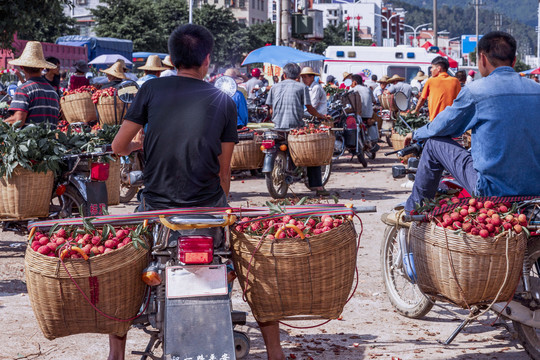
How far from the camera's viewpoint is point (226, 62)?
3492 inches

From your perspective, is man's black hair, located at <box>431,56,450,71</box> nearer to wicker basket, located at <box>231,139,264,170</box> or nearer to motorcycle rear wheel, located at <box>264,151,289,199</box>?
motorcycle rear wheel, located at <box>264,151,289,199</box>

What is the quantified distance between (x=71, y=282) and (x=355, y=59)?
107 ft

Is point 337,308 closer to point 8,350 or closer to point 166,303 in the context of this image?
point 166,303

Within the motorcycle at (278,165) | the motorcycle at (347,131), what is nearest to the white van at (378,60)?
the motorcycle at (347,131)

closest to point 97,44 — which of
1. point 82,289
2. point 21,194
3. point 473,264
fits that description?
point 21,194

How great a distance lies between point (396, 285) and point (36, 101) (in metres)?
4.61

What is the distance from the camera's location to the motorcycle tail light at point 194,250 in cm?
402

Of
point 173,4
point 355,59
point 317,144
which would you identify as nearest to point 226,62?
point 173,4

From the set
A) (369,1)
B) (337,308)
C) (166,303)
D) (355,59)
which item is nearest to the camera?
(166,303)

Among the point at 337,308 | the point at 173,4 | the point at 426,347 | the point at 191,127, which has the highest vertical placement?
the point at 173,4

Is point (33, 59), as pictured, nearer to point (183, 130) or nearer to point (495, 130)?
point (183, 130)

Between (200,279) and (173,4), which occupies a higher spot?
(173,4)

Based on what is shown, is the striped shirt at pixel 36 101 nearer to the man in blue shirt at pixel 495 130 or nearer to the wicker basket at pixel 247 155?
the wicker basket at pixel 247 155

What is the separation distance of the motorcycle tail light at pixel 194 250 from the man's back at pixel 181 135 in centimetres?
52
